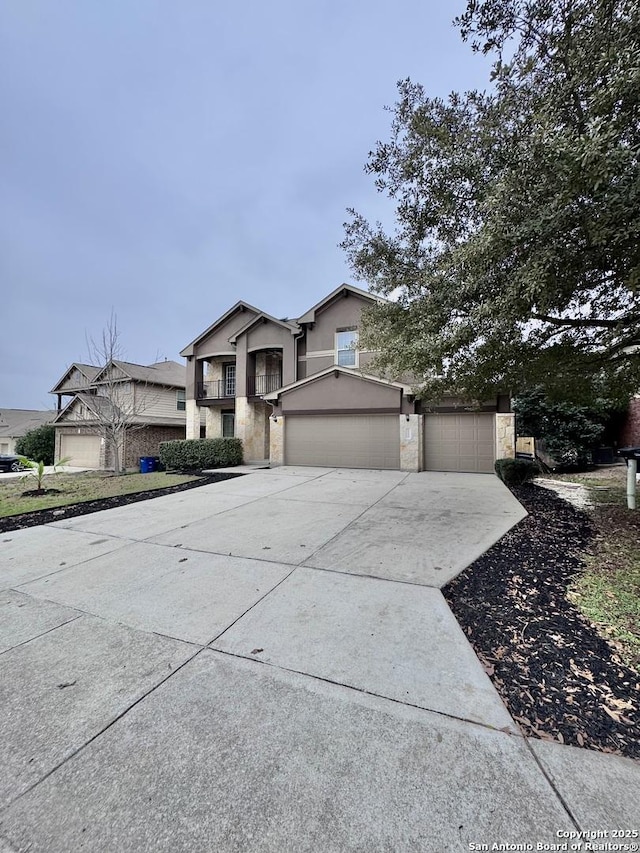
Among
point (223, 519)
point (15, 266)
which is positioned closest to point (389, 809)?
point (223, 519)

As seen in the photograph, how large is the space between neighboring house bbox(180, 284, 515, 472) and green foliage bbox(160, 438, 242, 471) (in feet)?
4.58

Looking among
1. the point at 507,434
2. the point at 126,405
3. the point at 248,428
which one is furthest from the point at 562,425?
the point at 126,405

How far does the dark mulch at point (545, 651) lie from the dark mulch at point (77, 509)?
7.40 metres

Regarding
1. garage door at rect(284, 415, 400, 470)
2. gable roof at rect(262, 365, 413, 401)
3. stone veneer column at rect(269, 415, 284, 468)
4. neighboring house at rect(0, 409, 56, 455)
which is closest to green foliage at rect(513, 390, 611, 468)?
gable roof at rect(262, 365, 413, 401)

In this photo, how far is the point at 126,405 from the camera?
17.7 m

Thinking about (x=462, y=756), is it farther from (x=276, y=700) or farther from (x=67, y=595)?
(x=67, y=595)

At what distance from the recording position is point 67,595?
3627 millimetres

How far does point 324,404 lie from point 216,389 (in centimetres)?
765

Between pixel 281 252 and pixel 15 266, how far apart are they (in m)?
A: 31.2

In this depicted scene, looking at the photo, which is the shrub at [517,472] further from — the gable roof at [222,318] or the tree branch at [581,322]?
the gable roof at [222,318]

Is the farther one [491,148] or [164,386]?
[164,386]

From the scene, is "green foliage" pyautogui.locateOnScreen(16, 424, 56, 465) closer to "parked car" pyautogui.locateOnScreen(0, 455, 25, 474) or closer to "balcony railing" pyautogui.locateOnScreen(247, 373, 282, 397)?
"parked car" pyautogui.locateOnScreen(0, 455, 25, 474)

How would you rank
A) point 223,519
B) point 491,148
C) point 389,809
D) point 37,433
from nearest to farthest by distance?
point 389,809
point 491,148
point 223,519
point 37,433

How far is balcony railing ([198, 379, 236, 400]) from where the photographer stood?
1911 centimetres
